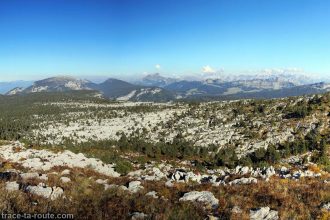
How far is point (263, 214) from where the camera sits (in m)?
13.1

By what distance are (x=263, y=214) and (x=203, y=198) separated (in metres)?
3.32

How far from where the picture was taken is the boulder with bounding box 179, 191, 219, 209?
1449 cm

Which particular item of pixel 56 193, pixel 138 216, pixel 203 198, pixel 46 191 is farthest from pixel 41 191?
pixel 203 198

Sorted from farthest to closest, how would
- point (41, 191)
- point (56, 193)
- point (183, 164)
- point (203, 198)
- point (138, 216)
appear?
point (183, 164) → point (203, 198) → point (56, 193) → point (41, 191) → point (138, 216)

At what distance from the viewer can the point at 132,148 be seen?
8106 centimetres

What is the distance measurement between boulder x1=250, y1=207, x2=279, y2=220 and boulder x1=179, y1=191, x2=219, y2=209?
5.80 ft

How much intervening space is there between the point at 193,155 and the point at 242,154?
37.5ft

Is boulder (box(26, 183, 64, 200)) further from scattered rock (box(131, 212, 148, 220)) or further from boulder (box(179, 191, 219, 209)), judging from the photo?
boulder (box(179, 191, 219, 209))

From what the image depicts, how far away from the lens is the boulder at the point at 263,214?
12.8 metres

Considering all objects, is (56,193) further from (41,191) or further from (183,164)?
(183,164)

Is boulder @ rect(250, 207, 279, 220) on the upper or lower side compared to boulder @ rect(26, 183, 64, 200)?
lower

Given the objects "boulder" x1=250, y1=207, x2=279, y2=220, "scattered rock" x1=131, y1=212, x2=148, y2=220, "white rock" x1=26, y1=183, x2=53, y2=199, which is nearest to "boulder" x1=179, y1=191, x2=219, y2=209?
"boulder" x1=250, y1=207, x2=279, y2=220

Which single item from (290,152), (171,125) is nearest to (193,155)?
(290,152)

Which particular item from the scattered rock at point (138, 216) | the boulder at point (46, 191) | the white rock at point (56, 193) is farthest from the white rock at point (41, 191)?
the scattered rock at point (138, 216)
